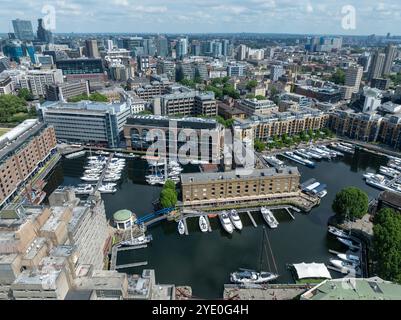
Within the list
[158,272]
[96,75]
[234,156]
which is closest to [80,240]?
[158,272]

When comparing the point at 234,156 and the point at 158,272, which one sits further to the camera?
the point at 234,156

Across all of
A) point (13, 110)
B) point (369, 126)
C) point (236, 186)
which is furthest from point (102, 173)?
point (369, 126)

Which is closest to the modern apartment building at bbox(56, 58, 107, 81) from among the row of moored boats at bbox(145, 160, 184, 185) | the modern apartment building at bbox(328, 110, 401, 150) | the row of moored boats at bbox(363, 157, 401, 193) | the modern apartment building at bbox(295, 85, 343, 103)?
the row of moored boats at bbox(145, 160, 184, 185)

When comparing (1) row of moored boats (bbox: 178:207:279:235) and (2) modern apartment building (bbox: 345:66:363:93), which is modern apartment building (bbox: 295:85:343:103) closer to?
(2) modern apartment building (bbox: 345:66:363:93)

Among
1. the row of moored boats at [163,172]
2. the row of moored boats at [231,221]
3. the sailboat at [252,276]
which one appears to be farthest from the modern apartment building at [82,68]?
the sailboat at [252,276]

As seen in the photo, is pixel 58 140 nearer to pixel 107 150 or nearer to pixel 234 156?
pixel 107 150

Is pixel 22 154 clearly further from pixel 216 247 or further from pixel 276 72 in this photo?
pixel 276 72

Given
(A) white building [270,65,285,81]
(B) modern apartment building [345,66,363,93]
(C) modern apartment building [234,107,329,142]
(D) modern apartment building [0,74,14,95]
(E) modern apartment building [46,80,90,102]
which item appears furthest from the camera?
(A) white building [270,65,285,81]
